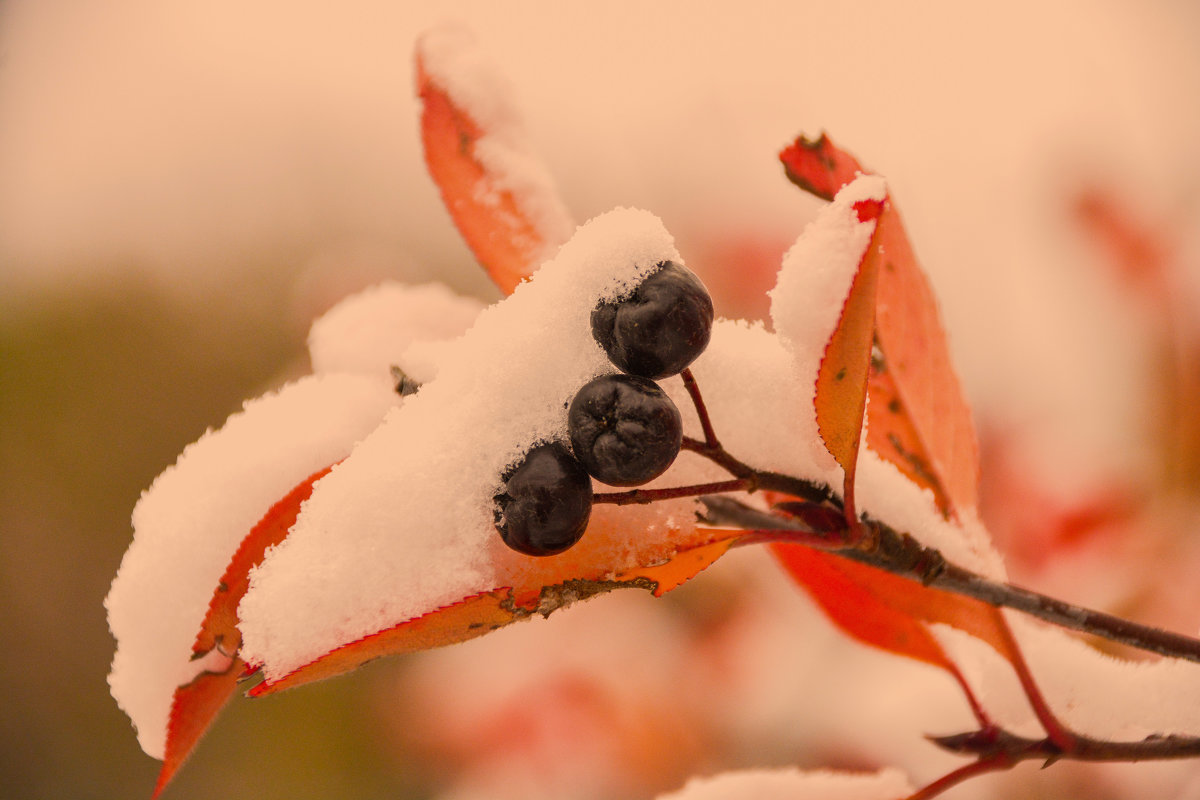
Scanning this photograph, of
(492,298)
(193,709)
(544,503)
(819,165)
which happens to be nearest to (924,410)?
(819,165)

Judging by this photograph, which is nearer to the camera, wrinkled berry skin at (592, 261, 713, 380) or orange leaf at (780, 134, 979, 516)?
wrinkled berry skin at (592, 261, 713, 380)

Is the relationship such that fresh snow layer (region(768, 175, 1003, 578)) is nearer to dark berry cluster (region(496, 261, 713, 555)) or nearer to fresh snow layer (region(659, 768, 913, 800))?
dark berry cluster (region(496, 261, 713, 555))

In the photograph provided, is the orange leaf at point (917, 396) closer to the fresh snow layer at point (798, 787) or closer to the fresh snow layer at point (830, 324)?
the fresh snow layer at point (830, 324)

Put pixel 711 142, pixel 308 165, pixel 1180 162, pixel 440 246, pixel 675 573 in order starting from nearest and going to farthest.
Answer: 1. pixel 675 573
2. pixel 1180 162
3. pixel 711 142
4. pixel 440 246
5. pixel 308 165

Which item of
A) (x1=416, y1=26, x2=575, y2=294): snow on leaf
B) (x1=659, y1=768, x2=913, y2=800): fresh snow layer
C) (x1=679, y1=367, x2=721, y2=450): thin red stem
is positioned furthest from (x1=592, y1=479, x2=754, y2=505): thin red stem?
(x1=659, y1=768, x2=913, y2=800): fresh snow layer

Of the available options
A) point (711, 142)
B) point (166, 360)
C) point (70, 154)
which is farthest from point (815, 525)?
point (70, 154)

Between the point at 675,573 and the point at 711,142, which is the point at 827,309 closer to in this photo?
the point at 675,573
